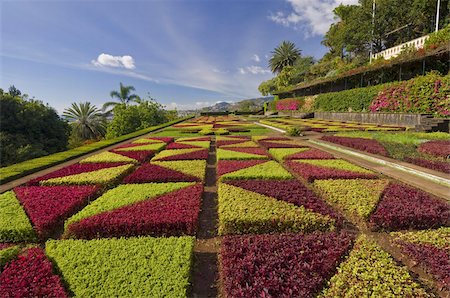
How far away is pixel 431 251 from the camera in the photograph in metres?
3.68

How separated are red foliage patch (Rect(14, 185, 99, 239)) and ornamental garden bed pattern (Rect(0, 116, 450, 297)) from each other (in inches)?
1.1

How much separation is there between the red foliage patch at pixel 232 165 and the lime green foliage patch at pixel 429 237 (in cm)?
489

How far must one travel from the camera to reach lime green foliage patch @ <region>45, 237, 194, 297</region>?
A: 2922 millimetres

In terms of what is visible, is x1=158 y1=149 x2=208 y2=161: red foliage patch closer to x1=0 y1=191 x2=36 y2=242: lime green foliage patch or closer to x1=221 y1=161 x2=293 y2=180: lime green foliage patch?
x1=221 y1=161 x2=293 y2=180: lime green foliage patch

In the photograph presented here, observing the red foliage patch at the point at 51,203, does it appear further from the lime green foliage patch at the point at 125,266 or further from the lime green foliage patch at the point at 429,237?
the lime green foliage patch at the point at 429,237

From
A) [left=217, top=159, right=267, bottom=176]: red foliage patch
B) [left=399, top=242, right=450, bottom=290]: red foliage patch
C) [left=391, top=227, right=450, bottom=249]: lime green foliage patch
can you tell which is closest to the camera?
[left=399, top=242, right=450, bottom=290]: red foliage patch

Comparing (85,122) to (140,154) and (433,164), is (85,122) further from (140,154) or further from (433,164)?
(433,164)

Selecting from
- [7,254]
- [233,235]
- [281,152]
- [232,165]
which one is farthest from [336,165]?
[7,254]

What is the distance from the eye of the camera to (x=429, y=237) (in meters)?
4.11

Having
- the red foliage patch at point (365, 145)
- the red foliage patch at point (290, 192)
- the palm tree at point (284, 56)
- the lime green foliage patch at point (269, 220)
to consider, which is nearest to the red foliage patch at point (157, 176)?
the red foliage patch at point (290, 192)

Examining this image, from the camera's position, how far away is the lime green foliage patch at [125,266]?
2.92 m

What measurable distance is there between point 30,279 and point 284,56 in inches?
3084

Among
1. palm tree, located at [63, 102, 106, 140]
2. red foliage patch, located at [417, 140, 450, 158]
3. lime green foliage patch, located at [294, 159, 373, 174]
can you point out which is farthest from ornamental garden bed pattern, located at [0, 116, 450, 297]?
palm tree, located at [63, 102, 106, 140]

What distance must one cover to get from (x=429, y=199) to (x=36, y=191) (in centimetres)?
975
